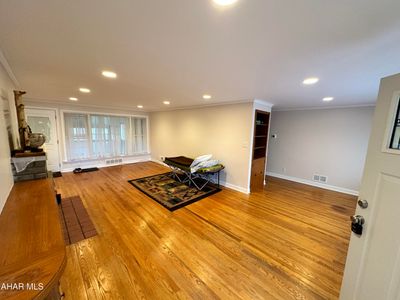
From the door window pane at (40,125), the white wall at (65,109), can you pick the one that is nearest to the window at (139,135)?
the white wall at (65,109)

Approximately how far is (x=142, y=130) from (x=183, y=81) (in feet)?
17.4

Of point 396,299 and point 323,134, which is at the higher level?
point 323,134

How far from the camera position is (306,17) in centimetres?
94

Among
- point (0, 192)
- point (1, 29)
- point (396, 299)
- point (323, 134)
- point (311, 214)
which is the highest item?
point (1, 29)

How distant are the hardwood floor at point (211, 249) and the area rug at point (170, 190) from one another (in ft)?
0.61

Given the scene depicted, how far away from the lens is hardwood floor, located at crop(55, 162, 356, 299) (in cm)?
158

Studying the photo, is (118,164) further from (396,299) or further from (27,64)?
(396,299)

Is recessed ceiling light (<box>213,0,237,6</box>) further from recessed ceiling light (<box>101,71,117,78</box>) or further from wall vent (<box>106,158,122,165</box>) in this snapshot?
wall vent (<box>106,158,122,165</box>)

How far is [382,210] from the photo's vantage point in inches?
39.2

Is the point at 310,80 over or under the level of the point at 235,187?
over

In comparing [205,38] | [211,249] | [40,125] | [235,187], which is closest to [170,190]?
[235,187]

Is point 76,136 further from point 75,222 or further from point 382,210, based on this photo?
point 382,210

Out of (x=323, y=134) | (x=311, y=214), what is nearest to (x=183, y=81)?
(x=311, y=214)

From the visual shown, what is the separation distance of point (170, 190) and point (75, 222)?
188 centimetres
